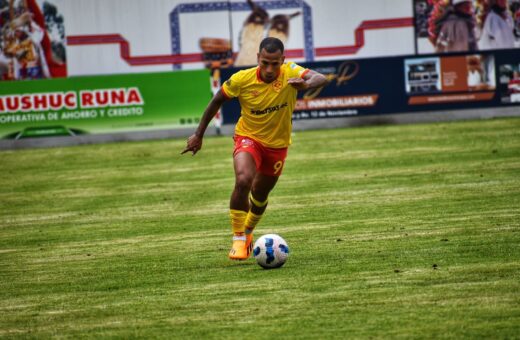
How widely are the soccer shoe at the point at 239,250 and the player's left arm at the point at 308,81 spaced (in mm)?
1673

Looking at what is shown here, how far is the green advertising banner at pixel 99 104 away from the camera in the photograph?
28109 millimetres

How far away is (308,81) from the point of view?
1013 centimetres

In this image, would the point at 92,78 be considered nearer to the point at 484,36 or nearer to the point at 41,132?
the point at 41,132

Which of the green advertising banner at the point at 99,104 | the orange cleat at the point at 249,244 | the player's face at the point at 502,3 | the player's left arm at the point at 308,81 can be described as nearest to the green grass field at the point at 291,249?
the orange cleat at the point at 249,244

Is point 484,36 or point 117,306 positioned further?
point 484,36

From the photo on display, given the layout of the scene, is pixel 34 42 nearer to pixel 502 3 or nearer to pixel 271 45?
pixel 502 3

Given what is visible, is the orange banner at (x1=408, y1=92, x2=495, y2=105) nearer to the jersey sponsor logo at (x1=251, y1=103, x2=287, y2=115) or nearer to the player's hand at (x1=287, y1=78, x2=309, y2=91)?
the jersey sponsor logo at (x1=251, y1=103, x2=287, y2=115)

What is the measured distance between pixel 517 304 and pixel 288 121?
3.86 m

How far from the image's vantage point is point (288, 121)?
10.7 metres

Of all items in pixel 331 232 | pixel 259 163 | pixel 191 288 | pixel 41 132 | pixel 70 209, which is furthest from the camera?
pixel 41 132

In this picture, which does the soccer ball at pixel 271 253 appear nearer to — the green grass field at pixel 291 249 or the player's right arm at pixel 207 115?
the green grass field at pixel 291 249

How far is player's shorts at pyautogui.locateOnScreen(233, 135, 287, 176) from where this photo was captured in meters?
10.6

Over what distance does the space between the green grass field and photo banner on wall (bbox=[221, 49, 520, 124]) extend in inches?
248

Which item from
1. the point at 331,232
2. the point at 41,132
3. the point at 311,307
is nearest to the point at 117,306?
the point at 311,307
